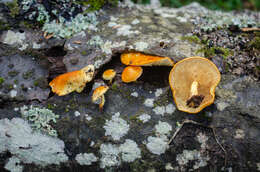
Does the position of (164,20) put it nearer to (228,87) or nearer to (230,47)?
(230,47)

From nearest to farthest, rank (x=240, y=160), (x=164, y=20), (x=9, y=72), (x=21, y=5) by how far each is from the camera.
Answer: (x=240, y=160)
(x=9, y=72)
(x=21, y=5)
(x=164, y=20)

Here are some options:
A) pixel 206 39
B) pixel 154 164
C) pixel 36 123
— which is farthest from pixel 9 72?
pixel 206 39

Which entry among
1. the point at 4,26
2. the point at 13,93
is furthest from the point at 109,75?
the point at 4,26

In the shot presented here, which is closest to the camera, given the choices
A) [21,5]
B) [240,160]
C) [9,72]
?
[240,160]

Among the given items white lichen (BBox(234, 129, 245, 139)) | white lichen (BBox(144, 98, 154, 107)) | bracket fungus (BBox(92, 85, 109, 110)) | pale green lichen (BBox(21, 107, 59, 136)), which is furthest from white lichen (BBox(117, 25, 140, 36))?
white lichen (BBox(234, 129, 245, 139))

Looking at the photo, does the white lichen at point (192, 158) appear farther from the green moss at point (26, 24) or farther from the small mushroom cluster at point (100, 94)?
the green moss at point (26, 24)

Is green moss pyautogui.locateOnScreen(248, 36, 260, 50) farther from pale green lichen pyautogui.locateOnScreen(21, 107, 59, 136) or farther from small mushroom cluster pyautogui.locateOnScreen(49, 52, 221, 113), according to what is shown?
pale green lichen pyautogui.locateOnScreen(21, 107, 59, 136)
